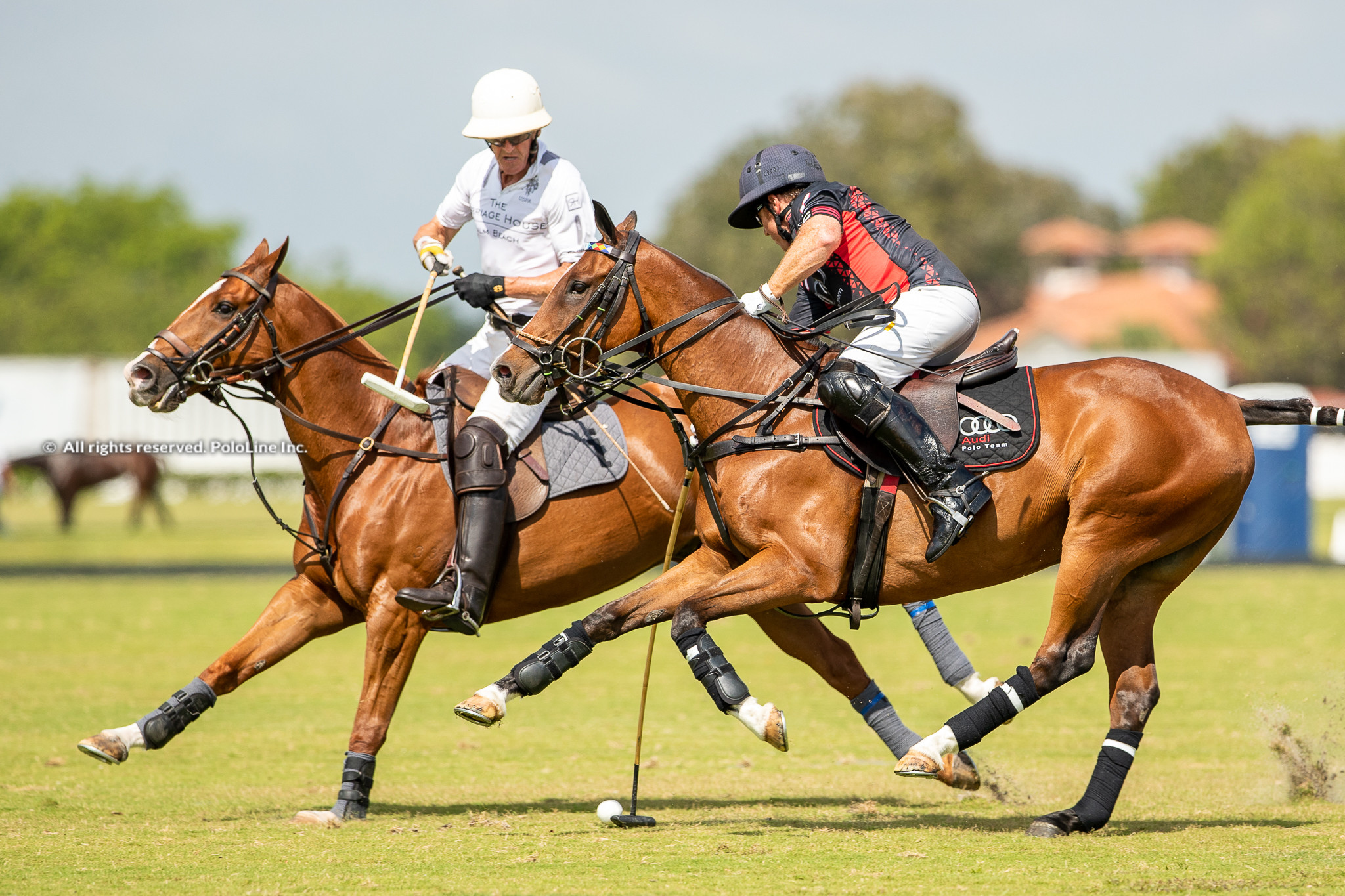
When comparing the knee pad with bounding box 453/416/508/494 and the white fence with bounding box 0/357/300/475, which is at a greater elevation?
the knee pad with bounding box 453/416/508/494

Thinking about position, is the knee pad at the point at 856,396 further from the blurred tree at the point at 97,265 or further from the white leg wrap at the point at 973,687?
the blurred tree at the point at 97,265

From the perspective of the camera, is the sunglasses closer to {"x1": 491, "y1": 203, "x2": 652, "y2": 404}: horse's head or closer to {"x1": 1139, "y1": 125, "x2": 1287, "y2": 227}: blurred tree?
{"x1": 491, "y1": 203, "x2": 652, "y2": 404}: horse's head

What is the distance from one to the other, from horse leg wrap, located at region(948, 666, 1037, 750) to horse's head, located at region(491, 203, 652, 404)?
2349 millimetres

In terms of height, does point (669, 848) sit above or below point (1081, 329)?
above

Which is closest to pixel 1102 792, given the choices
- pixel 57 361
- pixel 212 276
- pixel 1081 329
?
pixel 57 361

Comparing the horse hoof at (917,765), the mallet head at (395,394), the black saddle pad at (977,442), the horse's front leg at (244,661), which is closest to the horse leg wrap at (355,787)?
the horse's front leg at (244,661)

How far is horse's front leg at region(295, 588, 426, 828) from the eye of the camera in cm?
735

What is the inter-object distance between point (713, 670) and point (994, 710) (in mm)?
1317

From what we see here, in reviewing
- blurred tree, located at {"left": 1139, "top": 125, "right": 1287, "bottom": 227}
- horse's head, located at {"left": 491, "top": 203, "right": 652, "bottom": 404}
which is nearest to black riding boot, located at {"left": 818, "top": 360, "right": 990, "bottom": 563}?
horse's head, located at {"left": 491, "top": 203, "right": 652, "bottom": 404}

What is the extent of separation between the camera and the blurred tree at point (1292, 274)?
213 feet

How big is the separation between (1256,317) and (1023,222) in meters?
13.3

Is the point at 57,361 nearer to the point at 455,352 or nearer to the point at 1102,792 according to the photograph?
the point at 455,352

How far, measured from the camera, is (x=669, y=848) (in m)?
6.54

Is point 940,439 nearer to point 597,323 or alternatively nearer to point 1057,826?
point 597,323
